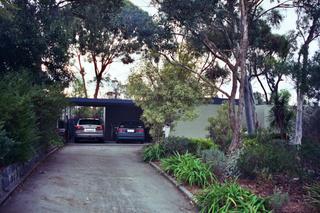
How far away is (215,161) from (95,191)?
342 centimetres

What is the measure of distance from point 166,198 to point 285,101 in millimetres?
15974

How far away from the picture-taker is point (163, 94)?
17656 mm

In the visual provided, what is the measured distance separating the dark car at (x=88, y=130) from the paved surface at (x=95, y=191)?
39.6ft

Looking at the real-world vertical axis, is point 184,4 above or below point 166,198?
above

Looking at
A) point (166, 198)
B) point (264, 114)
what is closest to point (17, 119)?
point (166, 198)

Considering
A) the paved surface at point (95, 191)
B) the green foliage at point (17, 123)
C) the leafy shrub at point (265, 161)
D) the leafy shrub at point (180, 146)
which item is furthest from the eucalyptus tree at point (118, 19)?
the green foliage at point (17, 123)

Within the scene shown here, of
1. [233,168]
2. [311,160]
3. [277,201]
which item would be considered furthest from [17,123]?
[311,160]

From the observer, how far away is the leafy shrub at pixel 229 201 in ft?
25.5

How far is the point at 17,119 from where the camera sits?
8.55 m

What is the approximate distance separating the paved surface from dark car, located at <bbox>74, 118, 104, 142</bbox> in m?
12.1

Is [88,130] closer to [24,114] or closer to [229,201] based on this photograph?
[24,114]

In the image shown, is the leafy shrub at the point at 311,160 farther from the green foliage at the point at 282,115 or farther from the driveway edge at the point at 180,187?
the green foliage at the point at 282,115

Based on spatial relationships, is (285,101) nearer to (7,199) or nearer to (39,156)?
(39,156)

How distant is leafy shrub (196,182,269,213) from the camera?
7781mm
